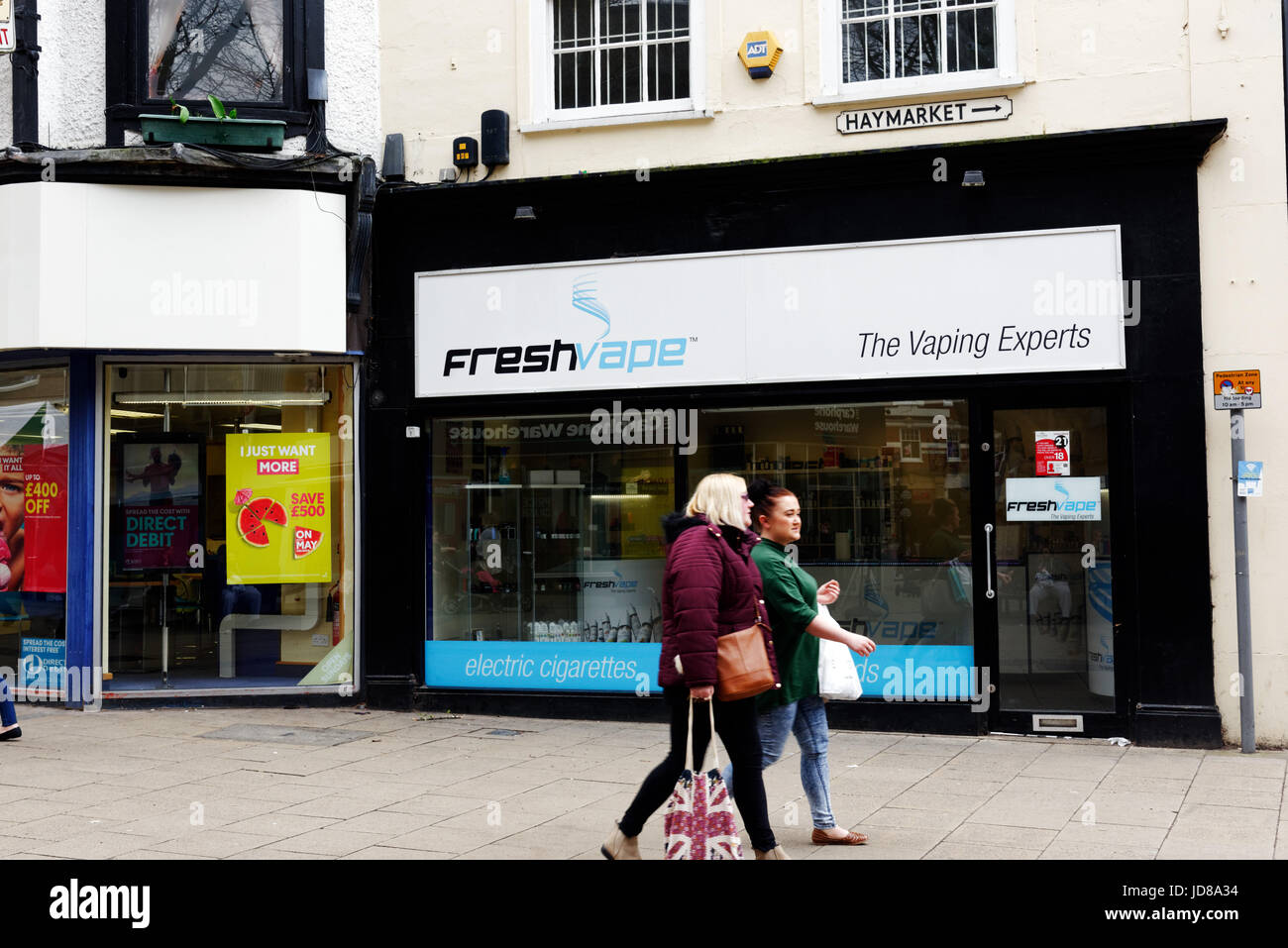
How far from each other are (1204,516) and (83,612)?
890 centimetres

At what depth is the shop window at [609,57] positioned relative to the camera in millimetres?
10781

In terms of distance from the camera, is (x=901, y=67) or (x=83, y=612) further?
(x=83, y=612)

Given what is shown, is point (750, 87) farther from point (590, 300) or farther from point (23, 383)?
point (23, 383)

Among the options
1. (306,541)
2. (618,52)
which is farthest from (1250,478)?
(306,541)

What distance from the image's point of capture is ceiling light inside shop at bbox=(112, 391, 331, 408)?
11.3 meters

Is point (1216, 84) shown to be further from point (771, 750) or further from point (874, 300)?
point (771, 750)

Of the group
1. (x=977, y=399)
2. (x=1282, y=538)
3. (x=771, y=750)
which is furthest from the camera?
(x=977, y=399)

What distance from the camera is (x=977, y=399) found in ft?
32.3

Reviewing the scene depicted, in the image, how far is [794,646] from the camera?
6.41m

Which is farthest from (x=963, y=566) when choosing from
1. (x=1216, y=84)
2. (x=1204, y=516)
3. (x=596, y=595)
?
(x=1216, y=84)

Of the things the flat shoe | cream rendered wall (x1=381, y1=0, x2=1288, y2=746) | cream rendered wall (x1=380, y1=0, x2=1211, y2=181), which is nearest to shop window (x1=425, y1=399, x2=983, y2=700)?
cream rendered wall (x1=381, y1=0, x2=1288, y2=746)

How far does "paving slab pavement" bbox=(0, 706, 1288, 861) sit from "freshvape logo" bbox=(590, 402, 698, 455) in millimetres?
2310

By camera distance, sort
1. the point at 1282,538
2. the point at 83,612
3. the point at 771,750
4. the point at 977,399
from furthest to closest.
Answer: the point at 83,612, the point at 977,399, the point at 1282,538, the point at 771,750

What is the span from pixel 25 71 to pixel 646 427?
6127 mm
